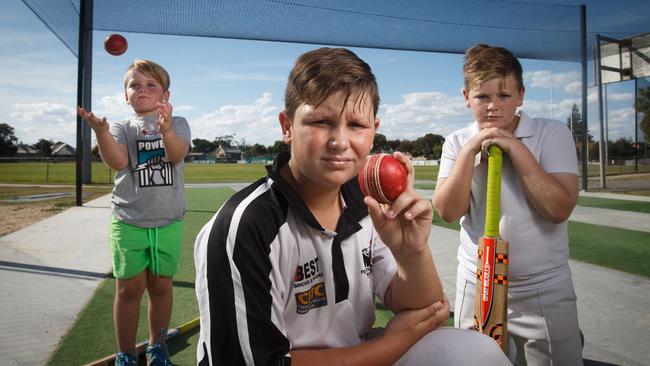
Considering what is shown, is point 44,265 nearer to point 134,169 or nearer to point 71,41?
point 134,169

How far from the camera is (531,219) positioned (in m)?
1.97

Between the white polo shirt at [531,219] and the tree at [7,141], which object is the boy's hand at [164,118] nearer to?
the white polo shirt at [531,219]

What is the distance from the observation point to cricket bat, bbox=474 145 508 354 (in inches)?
72.7

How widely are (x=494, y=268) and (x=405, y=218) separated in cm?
77

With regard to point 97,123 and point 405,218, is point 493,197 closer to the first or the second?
point 405,218

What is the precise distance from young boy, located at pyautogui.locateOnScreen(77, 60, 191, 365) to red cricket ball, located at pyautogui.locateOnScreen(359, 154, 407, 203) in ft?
5.63

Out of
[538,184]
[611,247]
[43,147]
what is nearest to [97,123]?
[538,184]

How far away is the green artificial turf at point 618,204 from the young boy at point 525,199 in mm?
10066

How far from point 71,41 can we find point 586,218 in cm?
1177

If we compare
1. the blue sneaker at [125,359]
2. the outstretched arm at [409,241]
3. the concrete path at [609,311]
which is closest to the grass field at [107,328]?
the blue sneaker at [125,359]

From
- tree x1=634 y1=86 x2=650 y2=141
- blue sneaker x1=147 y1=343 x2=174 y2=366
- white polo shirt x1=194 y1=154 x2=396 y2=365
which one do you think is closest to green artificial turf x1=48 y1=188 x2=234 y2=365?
blue sneaker x1=147 y1=343 x2=174 y2=366

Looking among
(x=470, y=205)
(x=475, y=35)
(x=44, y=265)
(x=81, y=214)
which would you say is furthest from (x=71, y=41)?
(x=475, y=35)

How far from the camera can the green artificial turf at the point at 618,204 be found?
420 inches

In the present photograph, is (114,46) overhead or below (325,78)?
overhead
